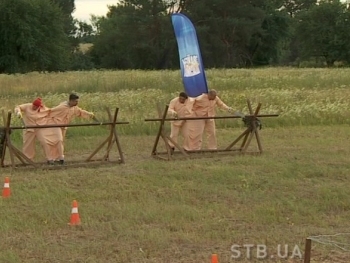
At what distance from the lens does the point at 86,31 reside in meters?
104

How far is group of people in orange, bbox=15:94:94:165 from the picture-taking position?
1275cm

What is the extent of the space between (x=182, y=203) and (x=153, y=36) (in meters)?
54.4

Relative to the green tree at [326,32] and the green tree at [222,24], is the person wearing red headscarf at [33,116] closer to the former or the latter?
the green tree at [222,24]

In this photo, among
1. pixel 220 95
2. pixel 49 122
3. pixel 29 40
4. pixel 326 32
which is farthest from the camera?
pixel 326 32

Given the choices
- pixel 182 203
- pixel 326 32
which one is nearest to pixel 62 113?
pixel 182 203

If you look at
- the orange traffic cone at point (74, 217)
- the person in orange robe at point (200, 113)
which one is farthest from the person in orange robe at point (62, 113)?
the orange traffic cone at point (74, 217)

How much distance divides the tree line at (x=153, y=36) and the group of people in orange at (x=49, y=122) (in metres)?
47.8

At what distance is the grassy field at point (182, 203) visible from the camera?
6.91 meters

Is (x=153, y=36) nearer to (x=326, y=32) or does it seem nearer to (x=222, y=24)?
(x=222, y=24)

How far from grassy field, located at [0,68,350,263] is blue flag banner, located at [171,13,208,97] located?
69.2 inches

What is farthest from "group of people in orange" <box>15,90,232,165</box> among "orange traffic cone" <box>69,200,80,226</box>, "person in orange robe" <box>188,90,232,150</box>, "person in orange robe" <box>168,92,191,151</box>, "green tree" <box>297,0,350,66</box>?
"green tree" <box>297,0,350,66</box>

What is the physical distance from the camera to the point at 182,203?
30.0 ft

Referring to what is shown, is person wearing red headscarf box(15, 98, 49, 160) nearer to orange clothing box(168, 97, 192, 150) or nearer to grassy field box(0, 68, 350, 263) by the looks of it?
grassy field box(0, 68, 350, 263)

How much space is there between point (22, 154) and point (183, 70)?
459 cm
